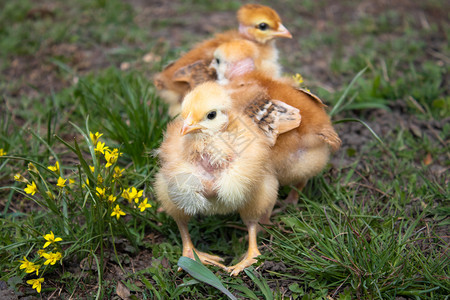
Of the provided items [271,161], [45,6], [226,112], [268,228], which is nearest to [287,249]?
[268,228]

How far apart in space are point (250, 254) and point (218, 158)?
31.1 inches

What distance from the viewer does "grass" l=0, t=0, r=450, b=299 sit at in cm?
282

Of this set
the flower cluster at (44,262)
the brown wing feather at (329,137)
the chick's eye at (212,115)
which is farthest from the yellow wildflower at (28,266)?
the brown wing feather at (329,137)

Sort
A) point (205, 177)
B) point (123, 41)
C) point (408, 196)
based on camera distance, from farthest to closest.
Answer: point (123, 41)
point (408, 196)
point (205, 177)

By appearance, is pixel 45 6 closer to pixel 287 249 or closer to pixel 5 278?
pixel 5 278

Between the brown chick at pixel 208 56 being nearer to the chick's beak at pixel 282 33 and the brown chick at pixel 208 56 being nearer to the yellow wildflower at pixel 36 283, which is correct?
the chick's beak at pixel 282 33

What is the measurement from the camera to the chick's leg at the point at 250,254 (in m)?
2.98

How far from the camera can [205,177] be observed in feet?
8.95

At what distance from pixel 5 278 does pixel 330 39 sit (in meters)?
4.78

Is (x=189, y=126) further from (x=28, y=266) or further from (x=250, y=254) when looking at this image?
(x=28, y=266)

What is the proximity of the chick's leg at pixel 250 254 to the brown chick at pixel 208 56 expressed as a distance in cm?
128

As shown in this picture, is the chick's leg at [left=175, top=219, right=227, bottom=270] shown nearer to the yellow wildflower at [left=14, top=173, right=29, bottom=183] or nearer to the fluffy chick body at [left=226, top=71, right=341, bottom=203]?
the fluffy chick body at [left=226, top=71, right=341, bottom=203]

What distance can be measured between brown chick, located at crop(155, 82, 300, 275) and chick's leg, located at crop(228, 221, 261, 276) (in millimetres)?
16

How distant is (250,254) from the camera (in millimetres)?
3061
